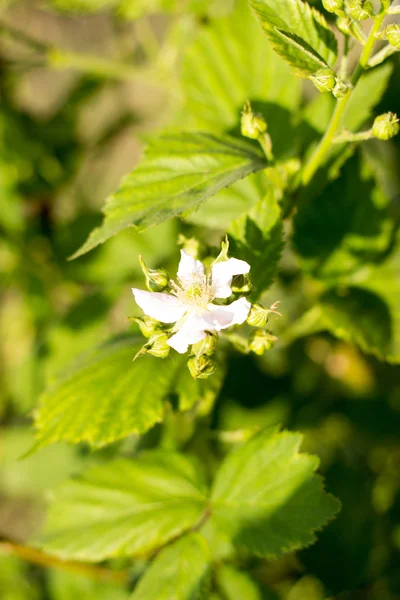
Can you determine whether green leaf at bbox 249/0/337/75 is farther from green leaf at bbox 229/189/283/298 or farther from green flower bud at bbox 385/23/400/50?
green leaf at bbox 229/189/283/298

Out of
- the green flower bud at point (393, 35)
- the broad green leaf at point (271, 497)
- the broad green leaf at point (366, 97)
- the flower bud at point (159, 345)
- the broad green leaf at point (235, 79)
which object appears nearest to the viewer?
the green flower bud at point (393, 35)

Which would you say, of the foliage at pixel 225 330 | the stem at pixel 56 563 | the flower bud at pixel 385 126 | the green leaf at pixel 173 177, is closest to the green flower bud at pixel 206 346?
the foliage at pixel 225 330

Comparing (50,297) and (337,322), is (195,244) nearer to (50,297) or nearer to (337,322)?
(337,322)

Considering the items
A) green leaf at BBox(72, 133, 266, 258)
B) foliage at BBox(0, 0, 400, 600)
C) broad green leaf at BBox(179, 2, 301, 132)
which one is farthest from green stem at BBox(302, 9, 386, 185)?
broad green leaf at BBox(179, 2, 301, 132)

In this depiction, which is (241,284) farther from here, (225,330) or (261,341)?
(225,330)

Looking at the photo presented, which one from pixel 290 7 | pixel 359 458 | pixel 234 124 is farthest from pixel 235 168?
pixel 359 458

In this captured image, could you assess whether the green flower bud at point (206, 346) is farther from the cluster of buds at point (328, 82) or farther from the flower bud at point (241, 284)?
the cluster of buds at point (328, 82)
